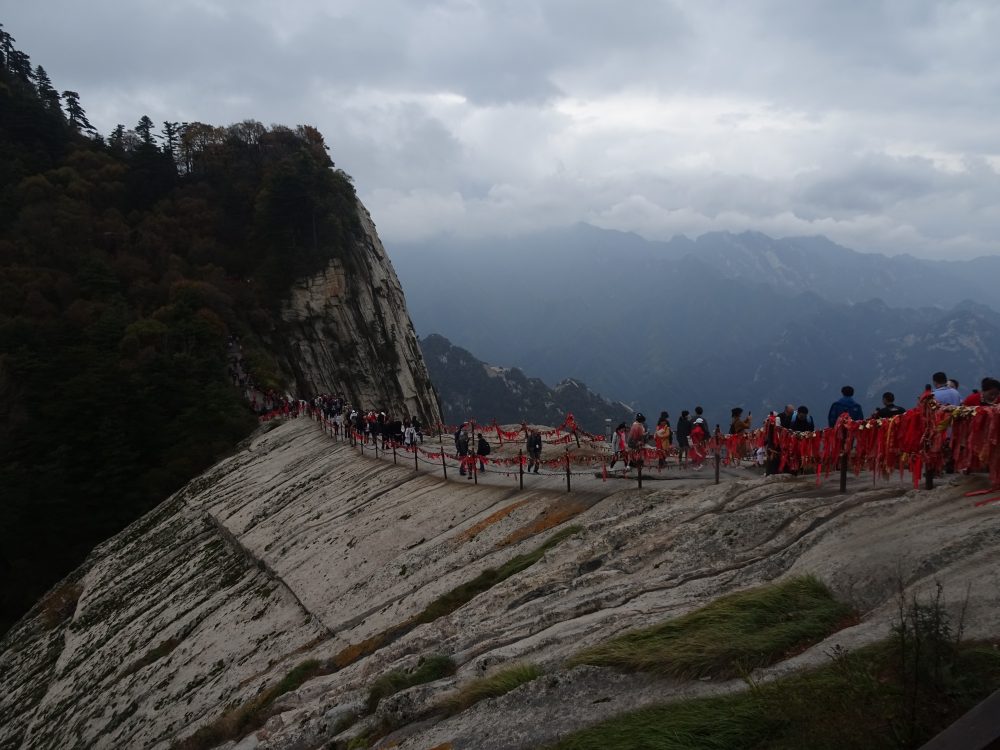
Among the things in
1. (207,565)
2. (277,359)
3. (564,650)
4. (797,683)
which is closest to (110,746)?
(207,565)

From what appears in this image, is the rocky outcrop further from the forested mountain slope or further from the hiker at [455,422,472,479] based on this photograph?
the hiker at [455,422,472,479]

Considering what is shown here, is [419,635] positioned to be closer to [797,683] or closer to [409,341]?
[797,683]

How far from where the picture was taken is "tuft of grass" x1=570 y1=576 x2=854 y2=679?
641cm

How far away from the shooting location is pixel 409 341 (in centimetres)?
6525

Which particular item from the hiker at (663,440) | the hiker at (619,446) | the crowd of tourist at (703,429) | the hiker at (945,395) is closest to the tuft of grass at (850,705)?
the hiker at (945,395)

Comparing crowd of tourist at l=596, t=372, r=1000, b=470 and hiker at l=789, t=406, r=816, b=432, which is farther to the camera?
hiker at l=789, t=406, r=816, b=432

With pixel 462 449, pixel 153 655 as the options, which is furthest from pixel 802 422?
pixel 153 655

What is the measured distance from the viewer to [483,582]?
12.5 meters

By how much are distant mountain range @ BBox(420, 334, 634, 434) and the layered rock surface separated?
11775 cm

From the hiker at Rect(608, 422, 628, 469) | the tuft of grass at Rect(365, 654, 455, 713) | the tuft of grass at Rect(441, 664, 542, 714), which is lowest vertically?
the tuft of grass at Rect(365, 654, 455, 713)

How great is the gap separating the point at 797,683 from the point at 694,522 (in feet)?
19.7

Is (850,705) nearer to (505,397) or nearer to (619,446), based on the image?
(619,446)

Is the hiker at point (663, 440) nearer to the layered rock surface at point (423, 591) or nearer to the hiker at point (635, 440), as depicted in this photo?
the hiker at point (635, 440)

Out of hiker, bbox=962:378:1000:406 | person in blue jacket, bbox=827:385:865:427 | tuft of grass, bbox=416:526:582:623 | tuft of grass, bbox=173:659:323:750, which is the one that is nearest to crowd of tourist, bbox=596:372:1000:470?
person in blue jacket, bbox=827:385:865:427
